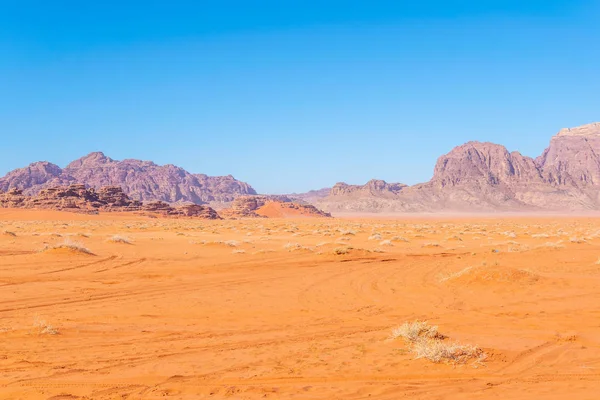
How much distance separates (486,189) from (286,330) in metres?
179

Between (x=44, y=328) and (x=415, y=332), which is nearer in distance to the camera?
(x=415, y=332)

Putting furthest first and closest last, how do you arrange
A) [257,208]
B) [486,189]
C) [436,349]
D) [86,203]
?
[486,189]
[257,208]
[86,203]
[436,349]

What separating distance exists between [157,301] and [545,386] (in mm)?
8510

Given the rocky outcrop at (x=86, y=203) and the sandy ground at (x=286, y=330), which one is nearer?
the sandy ground at (x=286, y=330)

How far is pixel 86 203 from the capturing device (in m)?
99.2

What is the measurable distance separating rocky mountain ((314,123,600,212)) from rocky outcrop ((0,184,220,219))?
83.9 metres

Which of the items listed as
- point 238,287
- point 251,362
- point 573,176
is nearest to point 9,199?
point 238,287

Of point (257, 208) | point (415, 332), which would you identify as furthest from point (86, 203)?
point (415, 332)

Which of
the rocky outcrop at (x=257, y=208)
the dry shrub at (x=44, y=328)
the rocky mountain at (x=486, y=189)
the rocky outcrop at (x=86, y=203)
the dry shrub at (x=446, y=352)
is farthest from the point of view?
the rocky mountain at (x=486, y=189)

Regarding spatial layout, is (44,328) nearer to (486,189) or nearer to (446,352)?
(446,352)

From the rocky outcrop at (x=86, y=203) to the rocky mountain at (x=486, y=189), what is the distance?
83.9 meters

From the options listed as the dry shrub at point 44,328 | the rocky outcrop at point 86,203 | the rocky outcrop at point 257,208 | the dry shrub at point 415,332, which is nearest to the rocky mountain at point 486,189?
the rocky outcrop at point 257,208

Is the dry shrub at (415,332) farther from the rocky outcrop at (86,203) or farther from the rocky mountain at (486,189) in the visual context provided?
the rocky mountain at (486,189)

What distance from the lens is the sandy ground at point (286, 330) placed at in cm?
601
